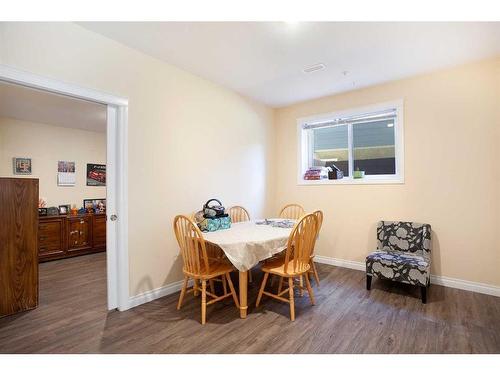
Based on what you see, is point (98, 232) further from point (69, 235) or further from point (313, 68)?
point (313, 68)

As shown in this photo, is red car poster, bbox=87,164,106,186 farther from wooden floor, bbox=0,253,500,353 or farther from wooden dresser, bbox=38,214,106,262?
wooden floor, bbox=0,253,500,353

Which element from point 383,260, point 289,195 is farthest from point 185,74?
point 383,260

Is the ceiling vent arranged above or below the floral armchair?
above

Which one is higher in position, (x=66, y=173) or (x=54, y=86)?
(x=54, y=86)

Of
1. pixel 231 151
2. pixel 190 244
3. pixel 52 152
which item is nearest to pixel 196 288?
pixel 190 244

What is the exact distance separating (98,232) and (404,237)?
16.4ft

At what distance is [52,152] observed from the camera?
4668 mm

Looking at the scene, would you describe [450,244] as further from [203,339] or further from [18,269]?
[18,269]

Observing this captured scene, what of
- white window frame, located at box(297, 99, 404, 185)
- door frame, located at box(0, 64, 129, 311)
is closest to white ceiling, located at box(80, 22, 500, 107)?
white window frame, located at box(297, 99, 404, 185)

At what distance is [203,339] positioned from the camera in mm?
1909

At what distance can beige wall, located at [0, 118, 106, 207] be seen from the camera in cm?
421

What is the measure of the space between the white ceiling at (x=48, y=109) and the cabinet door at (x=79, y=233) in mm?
1745

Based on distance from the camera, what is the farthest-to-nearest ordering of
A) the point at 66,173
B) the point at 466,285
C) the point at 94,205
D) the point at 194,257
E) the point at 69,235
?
1. the point at 94,205
2. the point at 66,173
3. the point at 69,235
4. the point at 466,285
5. the point at 194,257

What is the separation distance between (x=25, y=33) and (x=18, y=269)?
6.72 ft
